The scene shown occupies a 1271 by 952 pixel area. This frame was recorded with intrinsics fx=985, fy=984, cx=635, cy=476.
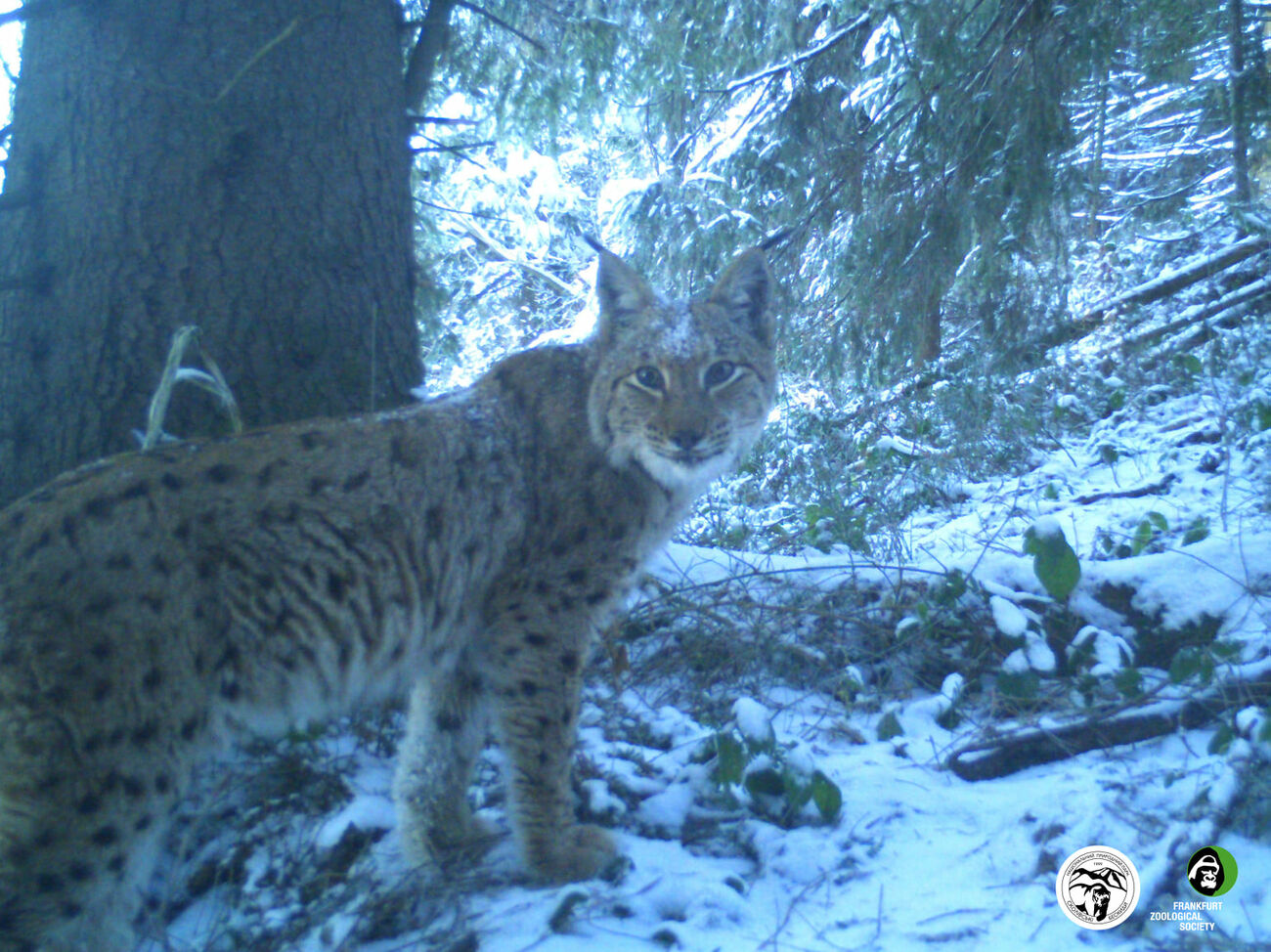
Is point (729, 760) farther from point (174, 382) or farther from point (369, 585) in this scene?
point (174, 382)

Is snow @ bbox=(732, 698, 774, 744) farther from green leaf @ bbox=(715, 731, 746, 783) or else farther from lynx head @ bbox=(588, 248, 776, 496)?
lynx head @ bbox=(588, 248, 776, 496)

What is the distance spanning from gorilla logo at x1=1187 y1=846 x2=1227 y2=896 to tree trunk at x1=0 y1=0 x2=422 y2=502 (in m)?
3.06

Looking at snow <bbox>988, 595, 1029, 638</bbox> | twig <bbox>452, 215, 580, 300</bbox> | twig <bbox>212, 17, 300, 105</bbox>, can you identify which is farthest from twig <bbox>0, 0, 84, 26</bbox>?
twig <bbox>452, 215, 580, 300</bbox>

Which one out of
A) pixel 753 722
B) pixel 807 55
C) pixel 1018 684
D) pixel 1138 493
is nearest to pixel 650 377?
pixel 753 722

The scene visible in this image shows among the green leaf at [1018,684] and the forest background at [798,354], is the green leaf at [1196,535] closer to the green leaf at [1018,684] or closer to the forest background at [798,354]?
the forest background at [798,354]

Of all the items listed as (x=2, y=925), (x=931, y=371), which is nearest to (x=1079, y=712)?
(x=2, y=925)

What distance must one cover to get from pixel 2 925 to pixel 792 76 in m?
6.39

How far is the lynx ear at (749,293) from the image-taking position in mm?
3924

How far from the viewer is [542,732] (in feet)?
10.1

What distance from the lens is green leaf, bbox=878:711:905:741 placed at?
3439 mm

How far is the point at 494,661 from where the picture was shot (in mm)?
3135

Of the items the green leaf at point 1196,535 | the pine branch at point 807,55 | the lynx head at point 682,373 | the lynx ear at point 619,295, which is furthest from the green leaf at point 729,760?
the pine branch at point 807,55

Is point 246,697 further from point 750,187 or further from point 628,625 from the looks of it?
point 750,187

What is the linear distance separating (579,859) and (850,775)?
93 cm
